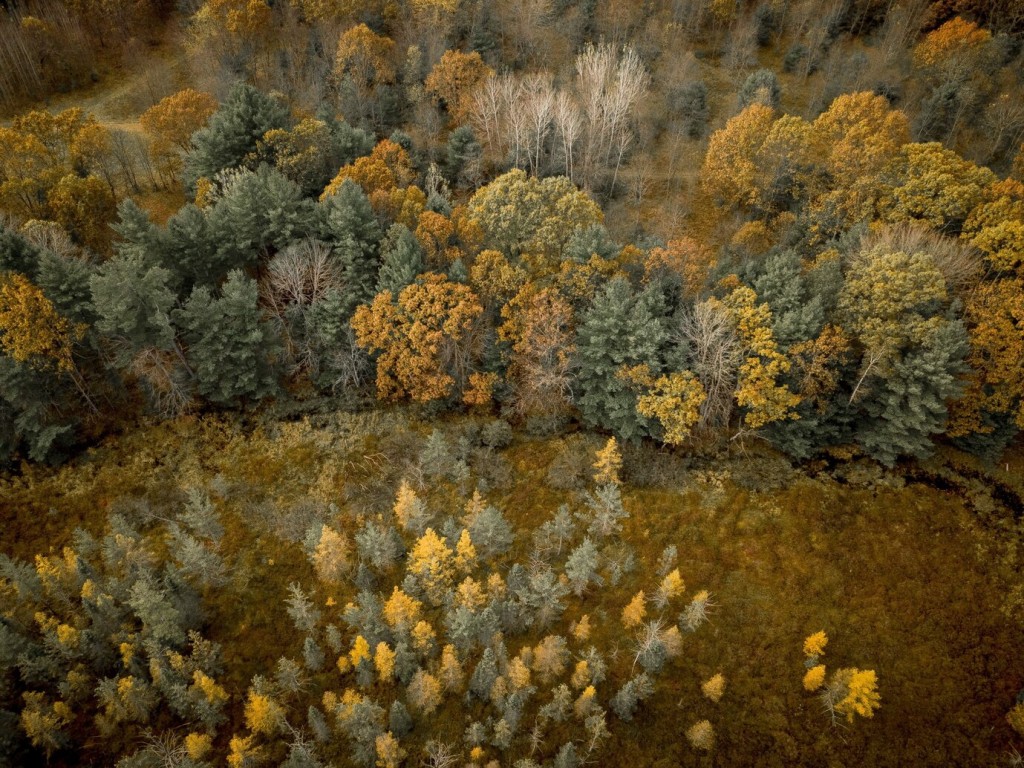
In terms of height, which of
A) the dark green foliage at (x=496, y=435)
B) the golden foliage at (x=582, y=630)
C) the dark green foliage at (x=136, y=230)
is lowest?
the golden foliage at (x=582, y=630)

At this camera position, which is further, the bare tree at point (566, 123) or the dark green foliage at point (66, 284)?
the bare tree at point (566, 123)

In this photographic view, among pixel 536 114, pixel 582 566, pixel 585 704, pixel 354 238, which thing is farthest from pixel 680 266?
pixel 585 704

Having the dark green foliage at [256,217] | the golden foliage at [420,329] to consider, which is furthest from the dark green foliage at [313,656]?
the dark green foliage at [256,217]

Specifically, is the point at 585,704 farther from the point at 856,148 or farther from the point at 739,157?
the point at 856,148

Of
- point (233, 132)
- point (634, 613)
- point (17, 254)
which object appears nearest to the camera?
point (634, 613)

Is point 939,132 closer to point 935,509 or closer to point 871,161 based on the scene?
point 871,161

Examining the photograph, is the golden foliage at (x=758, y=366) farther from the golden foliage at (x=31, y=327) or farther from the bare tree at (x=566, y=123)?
the golden foliage at (x=31, y=327)

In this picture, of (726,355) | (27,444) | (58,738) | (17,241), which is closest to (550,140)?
(726,355)
